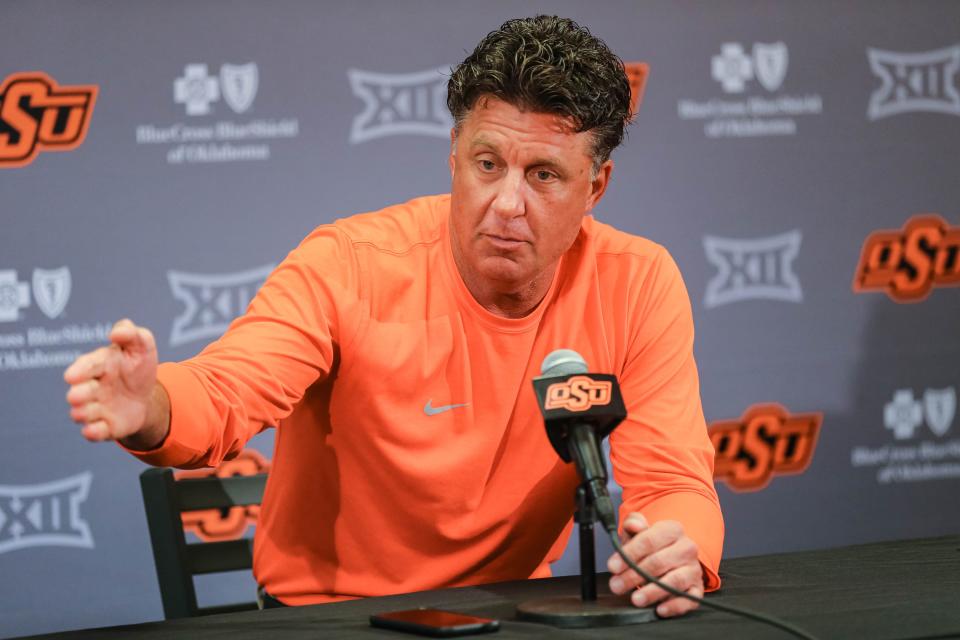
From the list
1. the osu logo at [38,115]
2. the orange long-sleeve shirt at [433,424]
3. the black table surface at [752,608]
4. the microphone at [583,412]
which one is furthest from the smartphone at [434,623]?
the osu logo at [38,115]

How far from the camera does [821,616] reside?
4.60 ft

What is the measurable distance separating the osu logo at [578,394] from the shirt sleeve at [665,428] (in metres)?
0.44

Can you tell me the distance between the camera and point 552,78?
6.13 feet

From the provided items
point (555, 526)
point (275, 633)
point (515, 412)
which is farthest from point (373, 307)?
point (275, 633)

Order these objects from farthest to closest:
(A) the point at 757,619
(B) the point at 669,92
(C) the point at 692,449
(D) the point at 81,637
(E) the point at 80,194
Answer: (B) the point at 669,92 → (E) the point at 80,194 → (C) the point at 692,449 → (D) the point at 81,637 → (A) the point at 757,619

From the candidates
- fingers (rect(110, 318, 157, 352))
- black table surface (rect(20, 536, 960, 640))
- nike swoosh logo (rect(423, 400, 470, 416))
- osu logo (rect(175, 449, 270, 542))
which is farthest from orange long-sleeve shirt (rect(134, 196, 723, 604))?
osu logo (rect(175, 449, 270, 542))

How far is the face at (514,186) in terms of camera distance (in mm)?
1878

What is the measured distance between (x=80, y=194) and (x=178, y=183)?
265 mm

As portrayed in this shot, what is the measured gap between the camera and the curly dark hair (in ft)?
6.15

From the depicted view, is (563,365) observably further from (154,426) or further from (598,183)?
(598,183)

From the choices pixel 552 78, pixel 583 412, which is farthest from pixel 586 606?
pixel 552 78

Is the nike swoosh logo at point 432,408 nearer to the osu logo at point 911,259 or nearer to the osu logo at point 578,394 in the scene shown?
the osu logo at point 578,394

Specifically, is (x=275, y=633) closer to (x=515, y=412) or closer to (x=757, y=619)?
(x=757, y=619)

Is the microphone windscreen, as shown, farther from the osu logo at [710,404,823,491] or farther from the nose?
the osu logo at [710,404,823,491]
